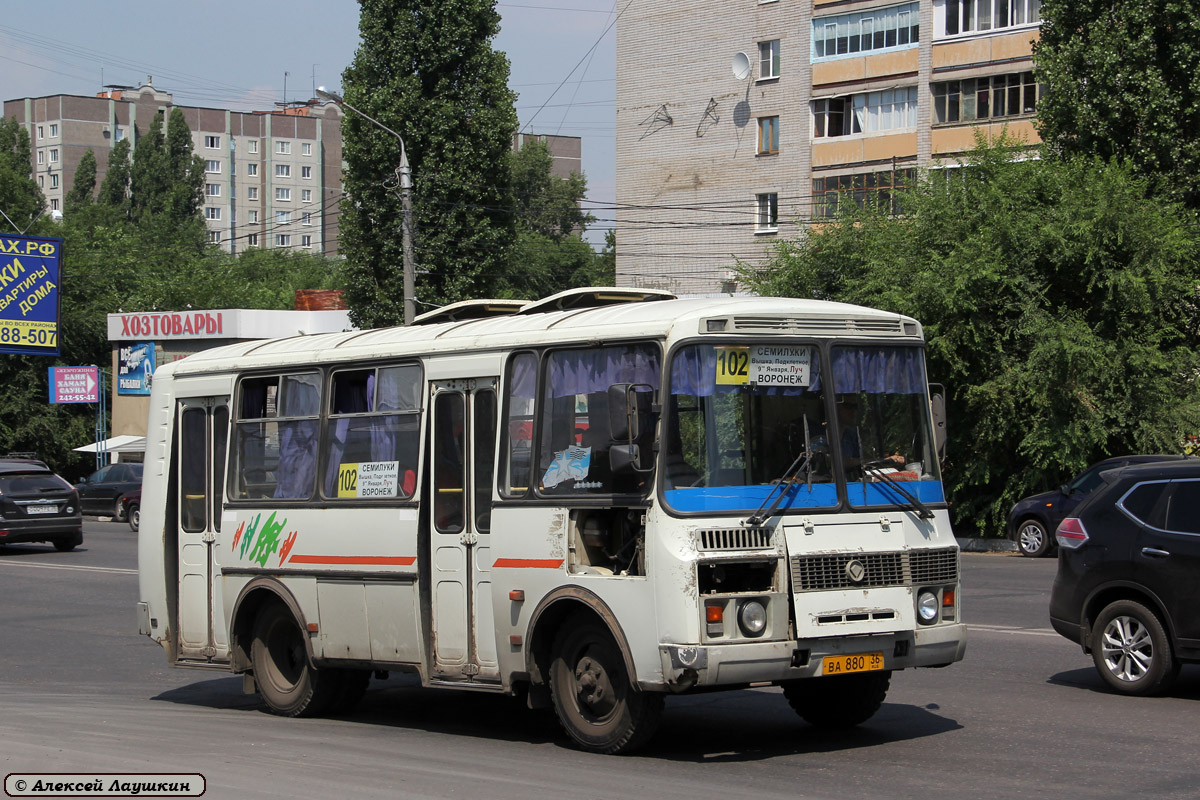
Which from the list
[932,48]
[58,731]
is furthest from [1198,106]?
[58,731]

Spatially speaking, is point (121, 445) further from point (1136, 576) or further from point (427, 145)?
point (1136, 576)

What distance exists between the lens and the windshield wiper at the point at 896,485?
8555 mm

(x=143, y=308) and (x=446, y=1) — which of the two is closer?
(x=446, y=1)

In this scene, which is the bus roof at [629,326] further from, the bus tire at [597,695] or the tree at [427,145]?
the tree at [427,145]

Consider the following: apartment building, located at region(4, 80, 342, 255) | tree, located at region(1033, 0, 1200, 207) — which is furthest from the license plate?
apartment building, located at region(4, 80, 342, 255)

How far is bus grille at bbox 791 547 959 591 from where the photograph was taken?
26.5 ft

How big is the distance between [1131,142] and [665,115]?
2810 centimetres

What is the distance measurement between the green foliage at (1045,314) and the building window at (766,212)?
2561 centimetres

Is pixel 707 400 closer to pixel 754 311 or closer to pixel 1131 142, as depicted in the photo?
pixel 754 311

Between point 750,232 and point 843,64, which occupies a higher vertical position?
point 843,64

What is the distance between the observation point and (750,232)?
182 ft

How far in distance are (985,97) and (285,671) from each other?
41497 mm

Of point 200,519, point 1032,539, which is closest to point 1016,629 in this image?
point 200,519

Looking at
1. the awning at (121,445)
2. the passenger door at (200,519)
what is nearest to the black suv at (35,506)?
the passenger door at (200,519)
